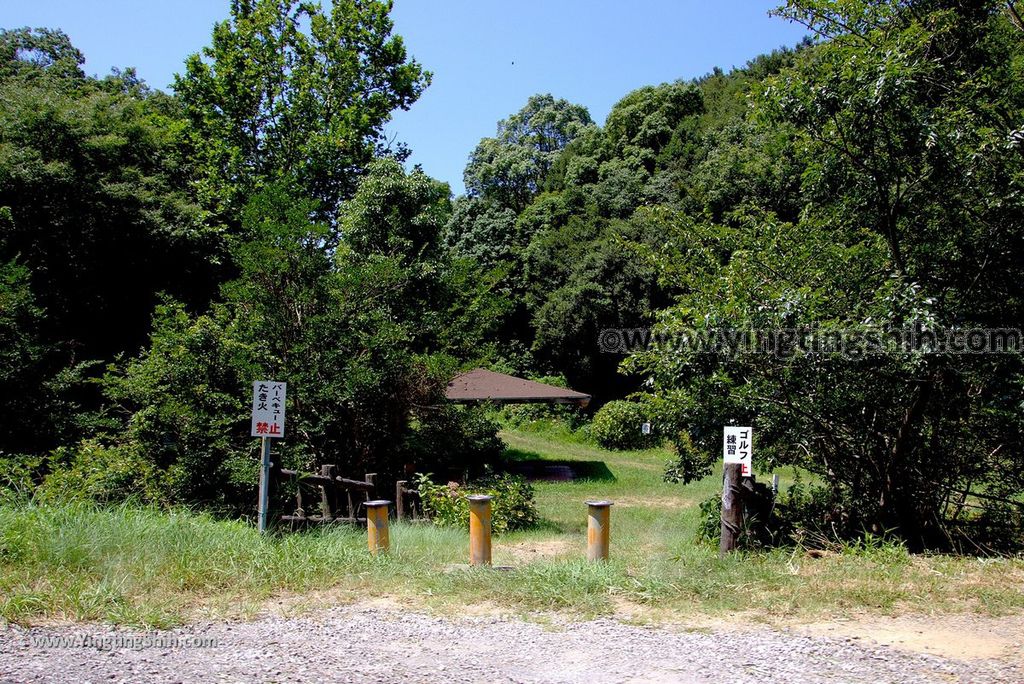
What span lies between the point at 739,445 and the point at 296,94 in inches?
781

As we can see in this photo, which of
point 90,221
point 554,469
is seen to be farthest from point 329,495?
point 90,221

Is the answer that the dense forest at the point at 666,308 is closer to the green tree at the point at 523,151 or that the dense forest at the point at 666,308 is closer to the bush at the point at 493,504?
the bush at the point at 493,504

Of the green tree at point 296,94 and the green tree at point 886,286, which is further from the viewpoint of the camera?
the green tree at point 296,94

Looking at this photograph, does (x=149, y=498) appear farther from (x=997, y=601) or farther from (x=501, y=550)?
(x=997, y=601)

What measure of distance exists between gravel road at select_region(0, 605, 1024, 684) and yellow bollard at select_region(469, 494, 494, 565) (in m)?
1.79

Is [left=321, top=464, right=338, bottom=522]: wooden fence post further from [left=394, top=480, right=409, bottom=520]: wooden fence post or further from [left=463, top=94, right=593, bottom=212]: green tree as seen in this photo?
[left=463, top=94, right=593, bottom=212]: green tree

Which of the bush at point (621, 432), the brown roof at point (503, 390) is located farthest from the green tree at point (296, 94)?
the bush at point (621, 432)

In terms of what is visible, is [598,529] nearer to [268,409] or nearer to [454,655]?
[454,655]

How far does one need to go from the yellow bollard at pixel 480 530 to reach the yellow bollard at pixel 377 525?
88cm

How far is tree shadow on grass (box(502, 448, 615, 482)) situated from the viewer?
18828 mm

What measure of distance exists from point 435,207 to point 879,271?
9.18 metres

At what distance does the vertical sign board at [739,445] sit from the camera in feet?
23.8

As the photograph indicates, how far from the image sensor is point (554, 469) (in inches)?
773

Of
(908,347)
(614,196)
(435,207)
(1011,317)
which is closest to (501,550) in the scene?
(908,347)
